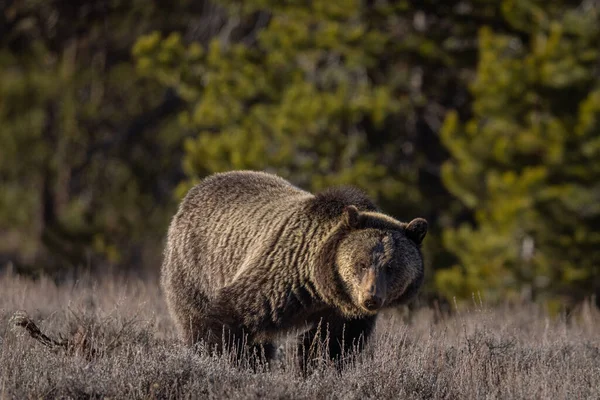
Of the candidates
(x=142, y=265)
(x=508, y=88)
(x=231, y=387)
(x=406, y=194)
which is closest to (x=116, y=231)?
(x=142, y=265)

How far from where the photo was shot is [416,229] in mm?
6586

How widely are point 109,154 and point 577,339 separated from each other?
65.7ft

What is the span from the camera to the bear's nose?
6016 millimetres

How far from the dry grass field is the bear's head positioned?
16.1 inches

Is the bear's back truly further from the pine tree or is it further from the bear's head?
the pine tree

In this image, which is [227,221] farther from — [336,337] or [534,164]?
[534,164]

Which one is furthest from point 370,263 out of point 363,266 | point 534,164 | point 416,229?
point 534,164

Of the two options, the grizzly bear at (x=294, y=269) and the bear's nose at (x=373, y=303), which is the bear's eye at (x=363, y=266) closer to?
the grizzly bear at (x=294, y=269)

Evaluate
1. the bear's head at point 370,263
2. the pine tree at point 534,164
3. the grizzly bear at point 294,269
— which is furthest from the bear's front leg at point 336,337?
the pine tree at point 534,164

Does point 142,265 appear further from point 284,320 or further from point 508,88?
point 284,320

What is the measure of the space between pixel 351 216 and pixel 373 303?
674 mm

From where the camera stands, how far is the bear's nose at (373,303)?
602cm

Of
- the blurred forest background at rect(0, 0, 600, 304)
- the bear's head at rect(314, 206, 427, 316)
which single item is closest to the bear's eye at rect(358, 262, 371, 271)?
the bear's head at rect(314, 206, 427, 316)

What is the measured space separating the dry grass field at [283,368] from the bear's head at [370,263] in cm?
41
